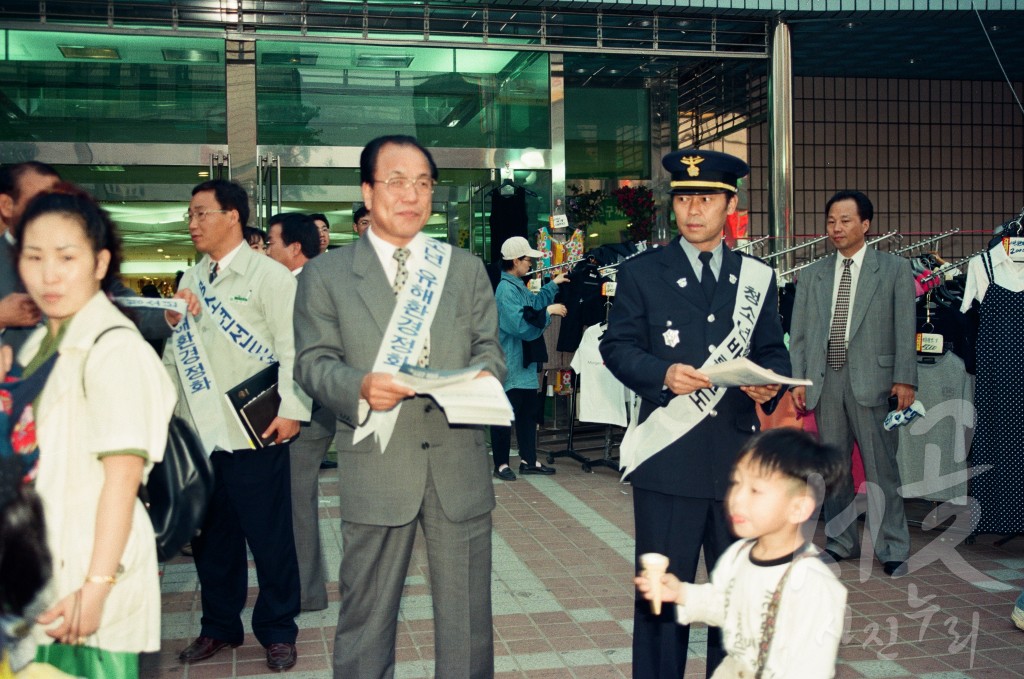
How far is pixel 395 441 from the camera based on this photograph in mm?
2967

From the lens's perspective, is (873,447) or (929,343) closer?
(873,447)

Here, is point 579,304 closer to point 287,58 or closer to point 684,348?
point 287,58

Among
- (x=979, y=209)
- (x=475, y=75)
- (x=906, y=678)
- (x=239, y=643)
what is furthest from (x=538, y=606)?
(x=979, y=209)

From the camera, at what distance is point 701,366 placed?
10.9ft

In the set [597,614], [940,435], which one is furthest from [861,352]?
[597,614]

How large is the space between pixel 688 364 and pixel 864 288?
102 inches

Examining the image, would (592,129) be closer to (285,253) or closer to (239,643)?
(285,253)

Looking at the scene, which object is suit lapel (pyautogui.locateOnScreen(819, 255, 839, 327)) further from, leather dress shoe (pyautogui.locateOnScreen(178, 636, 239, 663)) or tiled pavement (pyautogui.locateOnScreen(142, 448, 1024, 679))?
leather dress shoe (pyautogui.locateOnScreen(178, 636, 239, 663))

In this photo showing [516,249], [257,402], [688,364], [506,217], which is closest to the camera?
[688,364]

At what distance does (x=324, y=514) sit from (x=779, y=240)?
19.4 feet

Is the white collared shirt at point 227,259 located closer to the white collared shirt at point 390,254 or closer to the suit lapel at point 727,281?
the white collared shirt at point 390,254

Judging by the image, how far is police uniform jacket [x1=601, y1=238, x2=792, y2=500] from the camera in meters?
3.27

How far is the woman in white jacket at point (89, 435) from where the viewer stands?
215cm

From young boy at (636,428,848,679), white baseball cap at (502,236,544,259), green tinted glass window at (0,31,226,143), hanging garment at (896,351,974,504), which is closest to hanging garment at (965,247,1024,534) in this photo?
hanging garment at (896,351,974,504)
